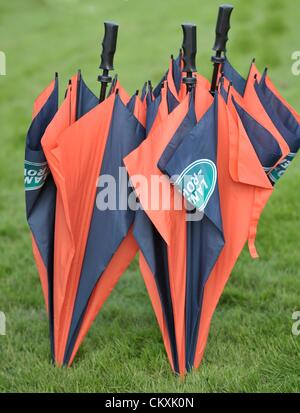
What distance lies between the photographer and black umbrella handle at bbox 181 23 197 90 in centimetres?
204

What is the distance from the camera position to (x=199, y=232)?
82.7 inches

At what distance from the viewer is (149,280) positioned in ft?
7.04

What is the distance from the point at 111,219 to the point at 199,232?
0.27 meters

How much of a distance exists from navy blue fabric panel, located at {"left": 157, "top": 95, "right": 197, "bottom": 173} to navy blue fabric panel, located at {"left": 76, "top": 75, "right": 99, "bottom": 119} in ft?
1.12

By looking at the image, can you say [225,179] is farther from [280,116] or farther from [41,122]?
[41,122]

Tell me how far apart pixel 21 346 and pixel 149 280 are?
0.69m

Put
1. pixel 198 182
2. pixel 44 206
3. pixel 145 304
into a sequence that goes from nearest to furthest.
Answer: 1. pixel 198 182
2. pixel 44 206
3. pixel 145 304

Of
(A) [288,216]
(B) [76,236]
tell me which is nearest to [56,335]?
(B) [76,236]

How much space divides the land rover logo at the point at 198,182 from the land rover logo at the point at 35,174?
45 cm

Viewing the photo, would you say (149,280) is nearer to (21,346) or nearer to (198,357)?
(198,357)

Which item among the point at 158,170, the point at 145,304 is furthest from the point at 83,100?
the point at 145,304

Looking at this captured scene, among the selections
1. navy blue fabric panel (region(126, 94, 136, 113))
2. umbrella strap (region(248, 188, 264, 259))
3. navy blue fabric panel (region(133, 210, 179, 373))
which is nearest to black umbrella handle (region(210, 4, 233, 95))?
navy blue fabric panel (region(126, 94, 136, 113))

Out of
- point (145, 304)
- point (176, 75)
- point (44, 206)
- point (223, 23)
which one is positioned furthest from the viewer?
point (145, 304)

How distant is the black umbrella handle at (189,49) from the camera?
2.04 meters
